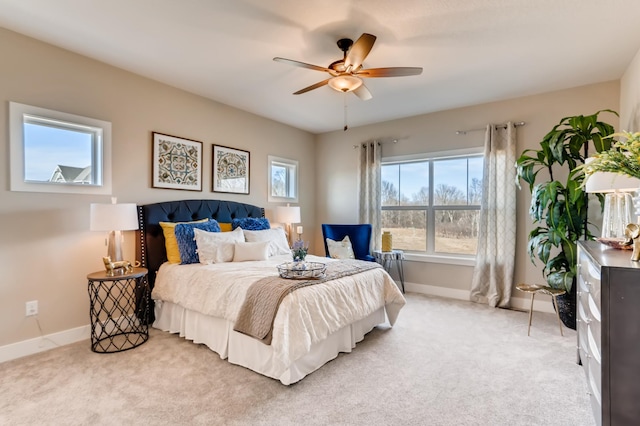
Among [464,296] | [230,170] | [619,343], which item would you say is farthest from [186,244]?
[464,296]

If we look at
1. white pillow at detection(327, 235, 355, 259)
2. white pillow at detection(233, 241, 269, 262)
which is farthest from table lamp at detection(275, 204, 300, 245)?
white pillow at detection(233, 241, 269, 262)

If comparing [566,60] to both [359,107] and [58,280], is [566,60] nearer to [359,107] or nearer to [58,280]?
[359,107]

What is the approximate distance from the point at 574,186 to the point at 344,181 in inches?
128

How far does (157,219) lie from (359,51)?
8.66 ft

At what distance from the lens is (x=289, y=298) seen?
89.2 inches

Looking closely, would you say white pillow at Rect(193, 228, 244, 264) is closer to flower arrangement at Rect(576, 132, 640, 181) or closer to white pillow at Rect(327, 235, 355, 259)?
white pillow at Rect(327, 235, 355, 259)

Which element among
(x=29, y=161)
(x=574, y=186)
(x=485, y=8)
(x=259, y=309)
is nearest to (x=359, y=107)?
(x=485, y=8)

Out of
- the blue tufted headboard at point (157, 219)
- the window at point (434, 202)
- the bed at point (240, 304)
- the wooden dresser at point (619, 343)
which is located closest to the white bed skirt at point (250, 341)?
the bed at point (240, 304)

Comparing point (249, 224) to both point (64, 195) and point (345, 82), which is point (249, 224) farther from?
point (345, 82)

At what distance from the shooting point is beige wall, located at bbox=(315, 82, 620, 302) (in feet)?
12.4

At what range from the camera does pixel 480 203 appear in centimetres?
443

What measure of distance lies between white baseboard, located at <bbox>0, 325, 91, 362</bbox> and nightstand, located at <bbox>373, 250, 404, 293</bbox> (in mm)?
3568

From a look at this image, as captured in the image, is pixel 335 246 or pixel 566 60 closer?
pixel 566 60

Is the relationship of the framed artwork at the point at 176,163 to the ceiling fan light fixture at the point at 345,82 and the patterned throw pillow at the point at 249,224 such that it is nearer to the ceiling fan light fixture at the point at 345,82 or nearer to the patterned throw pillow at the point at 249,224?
the patterned throw pillow at the point at 249,224
